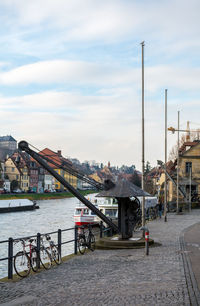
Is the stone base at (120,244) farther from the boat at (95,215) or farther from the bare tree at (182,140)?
A: the bare tree at (182,140)

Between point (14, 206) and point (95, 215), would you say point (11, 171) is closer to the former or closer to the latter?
point (14, 206)

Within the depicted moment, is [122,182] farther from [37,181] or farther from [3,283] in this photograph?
[37,181]

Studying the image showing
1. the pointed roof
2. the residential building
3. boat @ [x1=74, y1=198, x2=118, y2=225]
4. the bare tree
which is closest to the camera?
the pointed roof

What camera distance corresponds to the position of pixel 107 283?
12234 mm

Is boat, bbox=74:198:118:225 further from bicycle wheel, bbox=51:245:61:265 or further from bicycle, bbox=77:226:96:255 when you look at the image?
bicycle wheel, bbox=51:245:61:265

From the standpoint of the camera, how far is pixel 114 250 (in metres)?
19.2

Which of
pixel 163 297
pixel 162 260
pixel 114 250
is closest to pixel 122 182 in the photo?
pixel 114 250

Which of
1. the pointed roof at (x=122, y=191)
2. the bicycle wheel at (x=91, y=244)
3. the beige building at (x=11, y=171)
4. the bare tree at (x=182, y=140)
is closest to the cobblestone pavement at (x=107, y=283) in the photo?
the bicycle wheel at (x=91, y=244)

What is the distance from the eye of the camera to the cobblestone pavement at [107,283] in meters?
10.4

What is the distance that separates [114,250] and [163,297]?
28.9 feet

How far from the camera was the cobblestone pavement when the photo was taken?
1038cm

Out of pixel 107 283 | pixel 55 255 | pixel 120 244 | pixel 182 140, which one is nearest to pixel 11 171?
pixel 182 140

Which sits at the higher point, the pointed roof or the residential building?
the residential building

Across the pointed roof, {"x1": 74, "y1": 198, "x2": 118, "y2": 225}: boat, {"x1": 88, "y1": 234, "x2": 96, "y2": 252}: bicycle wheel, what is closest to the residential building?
{"x1": 74, "y1": 198, "x2": 118, "y2": 225}: boat
